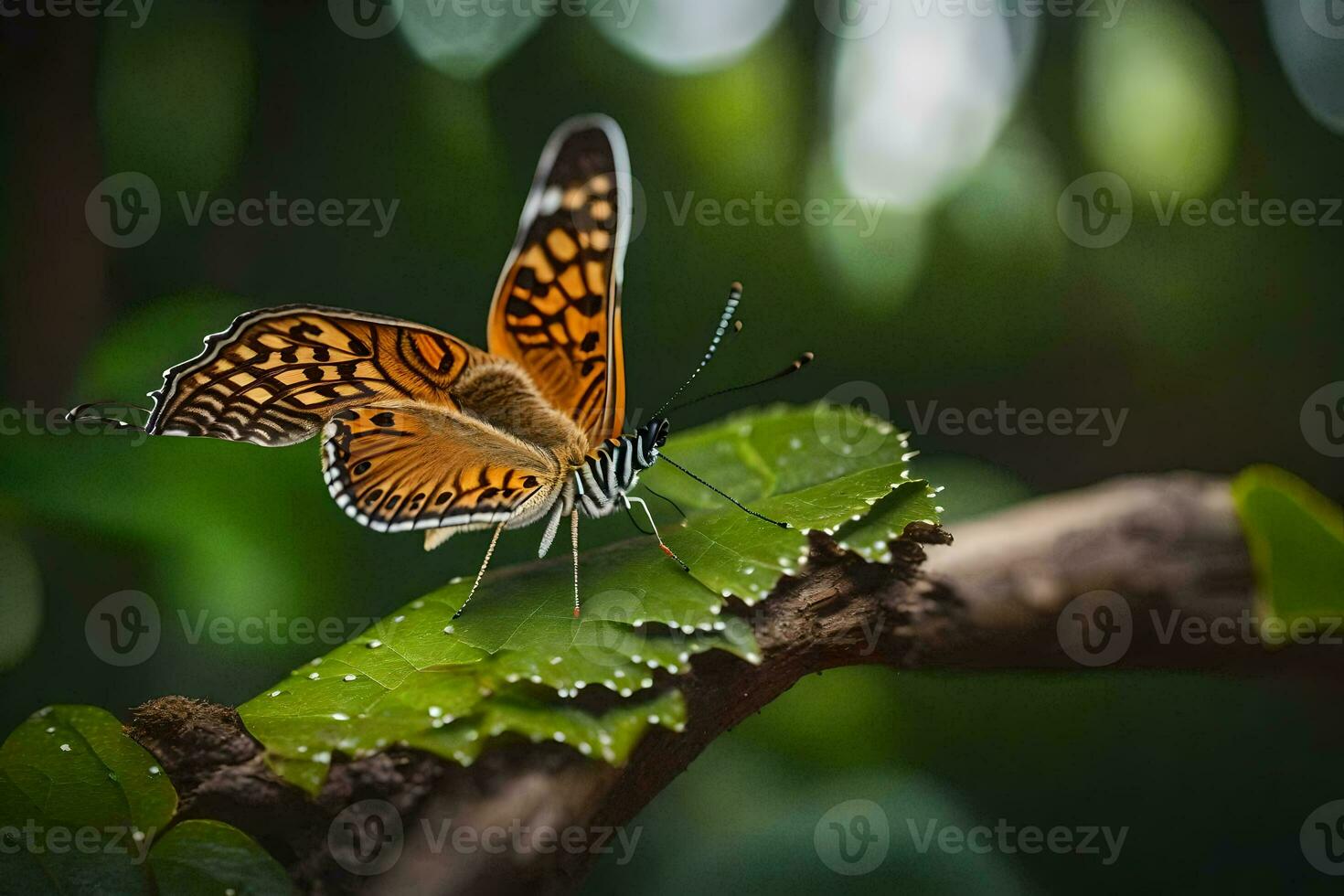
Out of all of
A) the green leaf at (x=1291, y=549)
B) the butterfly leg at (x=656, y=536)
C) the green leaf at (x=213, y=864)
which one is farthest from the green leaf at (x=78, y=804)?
the green leaf at (x=1291, y=549)

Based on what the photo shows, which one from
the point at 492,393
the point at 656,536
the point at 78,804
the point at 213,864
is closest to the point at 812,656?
the point at 656,536

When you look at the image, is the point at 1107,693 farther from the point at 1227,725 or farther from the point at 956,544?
the point at 956,544

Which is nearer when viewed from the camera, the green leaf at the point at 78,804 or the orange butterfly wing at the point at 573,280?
the green leaf at the point at 78,804

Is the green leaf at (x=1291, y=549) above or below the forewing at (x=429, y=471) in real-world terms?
above

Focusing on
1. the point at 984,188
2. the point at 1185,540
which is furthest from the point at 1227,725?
the point at 984,188

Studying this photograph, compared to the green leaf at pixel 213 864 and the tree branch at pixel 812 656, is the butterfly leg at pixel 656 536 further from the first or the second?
the green leaf at pixel 213 864

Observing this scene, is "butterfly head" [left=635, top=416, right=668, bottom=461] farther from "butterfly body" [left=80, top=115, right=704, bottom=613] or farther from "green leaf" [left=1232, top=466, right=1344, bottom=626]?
"green leaf" [left=1232, top=466, right=1344, bottom=626]
